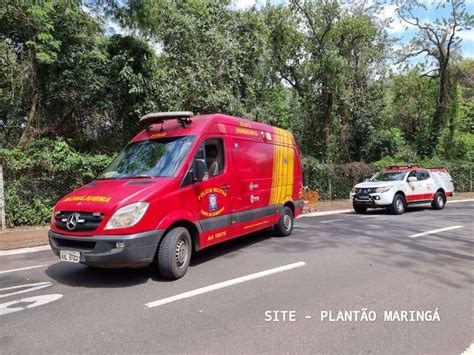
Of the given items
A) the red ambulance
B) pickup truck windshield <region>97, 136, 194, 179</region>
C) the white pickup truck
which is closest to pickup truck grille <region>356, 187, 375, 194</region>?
the white pickup truck

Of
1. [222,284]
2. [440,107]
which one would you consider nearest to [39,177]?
[222,284]

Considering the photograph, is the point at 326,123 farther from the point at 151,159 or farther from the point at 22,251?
the point at 151,159

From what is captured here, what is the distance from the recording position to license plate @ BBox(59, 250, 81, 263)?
17.6ft

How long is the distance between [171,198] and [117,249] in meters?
1.04

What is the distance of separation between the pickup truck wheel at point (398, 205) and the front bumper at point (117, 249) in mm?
11864

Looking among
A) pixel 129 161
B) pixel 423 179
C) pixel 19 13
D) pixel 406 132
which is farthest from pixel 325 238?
pixel 406 132

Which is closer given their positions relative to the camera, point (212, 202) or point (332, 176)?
point (212, 202)

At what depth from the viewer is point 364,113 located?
1071 inches

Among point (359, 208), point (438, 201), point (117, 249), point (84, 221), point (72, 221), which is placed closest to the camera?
point (117, 249)

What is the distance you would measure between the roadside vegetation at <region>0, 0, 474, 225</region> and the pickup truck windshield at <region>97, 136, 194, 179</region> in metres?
6.41

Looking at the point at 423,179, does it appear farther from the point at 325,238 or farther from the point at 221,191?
the point at 221,191

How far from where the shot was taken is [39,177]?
12.0 metres

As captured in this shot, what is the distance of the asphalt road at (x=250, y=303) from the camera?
3.79m

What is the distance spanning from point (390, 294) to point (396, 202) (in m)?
Answer: 10.8
